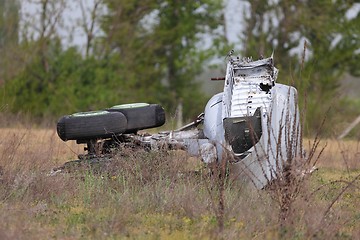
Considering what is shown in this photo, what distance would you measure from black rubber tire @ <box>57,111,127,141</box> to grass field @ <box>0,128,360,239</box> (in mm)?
534

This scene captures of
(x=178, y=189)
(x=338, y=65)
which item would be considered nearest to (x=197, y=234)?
(x=178, y=189)

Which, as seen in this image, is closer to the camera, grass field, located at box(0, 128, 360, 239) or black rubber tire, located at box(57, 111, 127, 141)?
grass field, located at box(0, 128, 360, 239)

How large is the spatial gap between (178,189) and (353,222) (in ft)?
6.42

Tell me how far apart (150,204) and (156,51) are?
2828cm

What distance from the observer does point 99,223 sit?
7883 mm

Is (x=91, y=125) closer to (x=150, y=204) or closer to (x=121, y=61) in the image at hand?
(x=150, y=204)

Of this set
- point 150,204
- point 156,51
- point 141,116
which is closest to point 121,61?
point 156,51

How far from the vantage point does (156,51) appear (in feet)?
121

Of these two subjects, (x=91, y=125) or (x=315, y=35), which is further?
(x=315, y=35)

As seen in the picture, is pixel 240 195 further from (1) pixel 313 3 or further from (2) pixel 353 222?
(1) pixel 313 3

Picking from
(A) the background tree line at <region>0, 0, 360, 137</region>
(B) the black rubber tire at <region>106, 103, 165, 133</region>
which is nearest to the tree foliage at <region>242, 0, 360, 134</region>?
(A) the background tree line at <region>0, 0, 360, 137</region>

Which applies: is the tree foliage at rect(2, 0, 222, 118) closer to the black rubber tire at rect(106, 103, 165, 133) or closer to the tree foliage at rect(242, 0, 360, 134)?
the tree foliage at rect(242, 0, 360, 134)

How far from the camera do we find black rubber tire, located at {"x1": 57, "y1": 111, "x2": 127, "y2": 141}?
10.8 m

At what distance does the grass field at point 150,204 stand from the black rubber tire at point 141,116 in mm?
929
